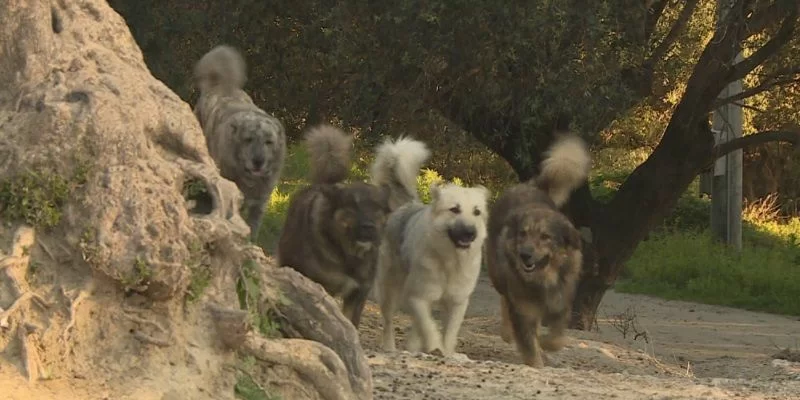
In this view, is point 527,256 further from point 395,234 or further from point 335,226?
point 335,226

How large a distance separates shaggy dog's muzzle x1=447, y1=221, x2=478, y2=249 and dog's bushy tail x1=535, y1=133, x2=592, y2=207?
5.71ft

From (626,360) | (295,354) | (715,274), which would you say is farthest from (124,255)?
(715,274)

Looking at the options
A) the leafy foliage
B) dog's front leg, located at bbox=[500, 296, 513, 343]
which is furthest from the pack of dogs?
the leafy foliage

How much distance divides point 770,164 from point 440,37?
2090 cm

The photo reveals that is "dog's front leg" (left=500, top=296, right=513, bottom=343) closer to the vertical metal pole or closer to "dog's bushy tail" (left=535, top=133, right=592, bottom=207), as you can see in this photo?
"dog's bushy tail" (left=535, top=133, right=592, bottom=207)

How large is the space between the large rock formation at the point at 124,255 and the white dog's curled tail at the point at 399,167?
16.3 ft

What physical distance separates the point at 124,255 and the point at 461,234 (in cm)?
535

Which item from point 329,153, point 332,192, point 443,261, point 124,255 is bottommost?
point 124,255

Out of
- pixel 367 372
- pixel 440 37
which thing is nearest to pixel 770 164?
pixel 440 37

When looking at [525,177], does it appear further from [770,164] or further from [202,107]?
[770,164]

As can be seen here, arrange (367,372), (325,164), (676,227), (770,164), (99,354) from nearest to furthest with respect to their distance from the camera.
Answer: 1. (99,354)
2. (367,372)
3. (325,164)
4. (676,227)
5. (770,164)

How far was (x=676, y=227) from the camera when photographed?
2831 centimetres

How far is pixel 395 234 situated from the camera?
1177 cm

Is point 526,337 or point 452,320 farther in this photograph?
point 526,337
